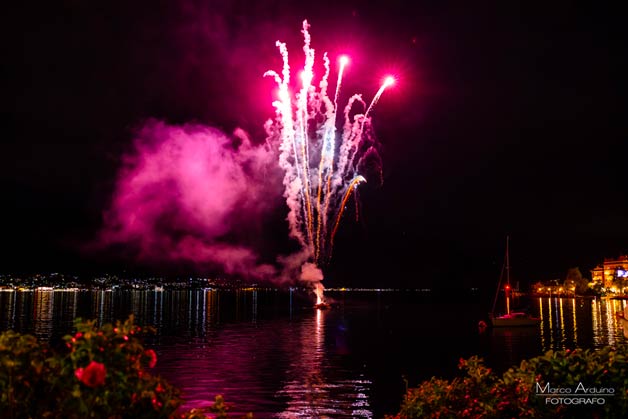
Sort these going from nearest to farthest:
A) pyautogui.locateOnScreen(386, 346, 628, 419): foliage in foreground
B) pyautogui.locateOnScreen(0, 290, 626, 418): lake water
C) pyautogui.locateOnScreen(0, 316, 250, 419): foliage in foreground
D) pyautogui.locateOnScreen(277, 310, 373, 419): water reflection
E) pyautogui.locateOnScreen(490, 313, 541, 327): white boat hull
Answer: pyautogui.locateOnScreen(0, 316, 250, 419): foliage in foreground, pyautogui.locateOnScreen(386, 346, 628, 419): foliage in foreground, pyautogui.locateOnScreen(277, 310, 373, 419): water reflection, pyautogui.locateOnScreen(0, 290, 626, 418): lake water, pyautogui.locateOnScreen(490, 313, 541, 327): white boat hull

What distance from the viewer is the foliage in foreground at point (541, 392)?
9.46 m

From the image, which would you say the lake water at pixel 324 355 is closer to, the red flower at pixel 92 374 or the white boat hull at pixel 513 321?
the white boat hull at pixel 513 321

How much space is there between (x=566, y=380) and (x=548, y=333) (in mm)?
66358

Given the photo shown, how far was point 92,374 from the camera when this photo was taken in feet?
19.7

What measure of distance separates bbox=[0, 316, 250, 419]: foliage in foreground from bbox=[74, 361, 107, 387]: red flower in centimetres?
2

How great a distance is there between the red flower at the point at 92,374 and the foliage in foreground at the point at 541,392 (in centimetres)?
569

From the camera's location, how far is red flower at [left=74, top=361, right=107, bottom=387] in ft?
19.7

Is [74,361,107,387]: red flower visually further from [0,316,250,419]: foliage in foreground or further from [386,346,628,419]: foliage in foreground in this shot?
[386,346,628,419]: foliage in foreground

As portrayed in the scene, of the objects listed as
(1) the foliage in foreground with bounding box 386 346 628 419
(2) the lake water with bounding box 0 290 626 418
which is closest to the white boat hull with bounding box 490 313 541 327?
(2) the lake water with bounding box 0 290 626 418

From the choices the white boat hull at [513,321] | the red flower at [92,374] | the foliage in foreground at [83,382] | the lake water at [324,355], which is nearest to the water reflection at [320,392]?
the lake water at [324,355]

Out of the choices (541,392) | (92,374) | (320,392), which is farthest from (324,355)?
(92,374)

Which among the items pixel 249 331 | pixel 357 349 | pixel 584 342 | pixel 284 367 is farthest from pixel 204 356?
pixel 584 342

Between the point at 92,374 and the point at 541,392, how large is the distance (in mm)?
7273

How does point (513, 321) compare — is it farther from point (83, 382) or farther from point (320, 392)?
point (83, 382)
